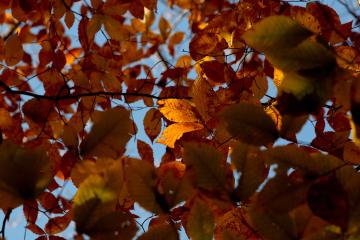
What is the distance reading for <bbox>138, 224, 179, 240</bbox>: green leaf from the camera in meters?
0.66

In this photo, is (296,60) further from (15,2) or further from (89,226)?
(15,2)

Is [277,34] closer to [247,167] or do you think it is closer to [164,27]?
[247,167]

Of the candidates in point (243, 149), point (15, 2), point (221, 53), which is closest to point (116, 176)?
point (243, 149)

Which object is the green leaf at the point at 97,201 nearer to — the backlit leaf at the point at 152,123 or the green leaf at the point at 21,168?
the green leaf at the point at 21,168

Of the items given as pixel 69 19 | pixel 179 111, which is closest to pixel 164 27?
pixel 69 19


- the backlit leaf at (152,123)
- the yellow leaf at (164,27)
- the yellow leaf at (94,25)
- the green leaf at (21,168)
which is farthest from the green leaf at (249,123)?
the yellow leaf at (164,27)

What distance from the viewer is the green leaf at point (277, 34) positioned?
58 cm

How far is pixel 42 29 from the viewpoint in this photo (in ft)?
11.2

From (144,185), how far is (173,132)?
0.72 meters

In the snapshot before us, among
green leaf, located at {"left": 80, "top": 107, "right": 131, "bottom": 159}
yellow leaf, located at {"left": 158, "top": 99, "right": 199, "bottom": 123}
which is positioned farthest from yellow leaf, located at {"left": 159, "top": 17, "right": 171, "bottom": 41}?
green leaf, located at {"left": 80, "top": 107, "right": 131, "bottom": 159}

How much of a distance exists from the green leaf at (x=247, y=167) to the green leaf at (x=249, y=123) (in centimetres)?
1

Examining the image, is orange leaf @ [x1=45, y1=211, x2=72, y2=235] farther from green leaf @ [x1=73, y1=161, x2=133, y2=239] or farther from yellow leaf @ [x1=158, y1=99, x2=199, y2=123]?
green leaf @ [x1=73, y1=161, x2=133, y2=239]

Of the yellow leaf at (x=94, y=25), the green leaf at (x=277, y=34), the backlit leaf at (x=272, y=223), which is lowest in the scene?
the backlit leaf at (x=272, y=223)

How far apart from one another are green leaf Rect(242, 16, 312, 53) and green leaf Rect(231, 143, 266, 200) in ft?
0.47
